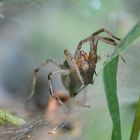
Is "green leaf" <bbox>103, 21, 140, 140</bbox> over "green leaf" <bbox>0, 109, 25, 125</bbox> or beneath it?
over

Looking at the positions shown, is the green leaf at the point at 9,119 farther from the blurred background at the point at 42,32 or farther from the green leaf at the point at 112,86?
the green leaf at the point at 112,86

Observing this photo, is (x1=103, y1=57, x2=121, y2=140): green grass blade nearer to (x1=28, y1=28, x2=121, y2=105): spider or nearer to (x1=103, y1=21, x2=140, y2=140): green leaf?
(x1=103, y1=21, x2=140, y2=140): green leaf

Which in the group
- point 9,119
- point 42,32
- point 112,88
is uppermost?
point 42,32

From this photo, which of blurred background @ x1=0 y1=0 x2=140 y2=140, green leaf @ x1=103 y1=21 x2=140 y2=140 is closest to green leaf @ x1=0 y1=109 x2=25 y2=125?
blurred background @ x1=0 y1=0 x2=140 y2=140

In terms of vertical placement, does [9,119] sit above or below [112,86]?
below

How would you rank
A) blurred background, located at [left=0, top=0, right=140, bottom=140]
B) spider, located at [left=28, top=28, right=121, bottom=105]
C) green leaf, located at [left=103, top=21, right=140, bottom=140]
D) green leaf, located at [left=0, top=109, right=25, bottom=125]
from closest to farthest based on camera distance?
green leaf, located at [left=103, top=21, right=140, bottom=140], green leaf, located at [left=0, top=109, right=25, bottom=125], spider, located at [left=28, top=28, right=121, bottom=105], blurred background, located at [left=0, top=0, right=140, bottom=140]

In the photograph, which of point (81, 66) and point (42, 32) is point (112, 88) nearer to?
point (81, 66)

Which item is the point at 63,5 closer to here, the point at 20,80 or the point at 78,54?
the point at 20,80

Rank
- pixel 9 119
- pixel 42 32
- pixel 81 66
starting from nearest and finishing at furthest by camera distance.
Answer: pixel 9 119
pixel 81 66
pixel 42 32

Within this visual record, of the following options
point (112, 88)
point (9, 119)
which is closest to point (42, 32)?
point (9, 119)

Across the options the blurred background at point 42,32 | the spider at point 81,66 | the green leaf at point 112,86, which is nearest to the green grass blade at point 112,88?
the green leaf at point 112,86

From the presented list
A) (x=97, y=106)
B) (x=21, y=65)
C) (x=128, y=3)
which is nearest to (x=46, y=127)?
(x=97, y=106)
